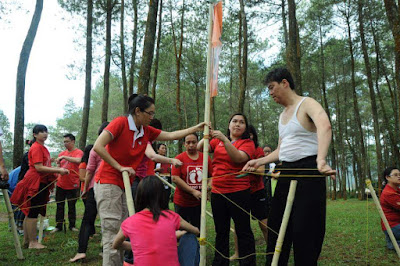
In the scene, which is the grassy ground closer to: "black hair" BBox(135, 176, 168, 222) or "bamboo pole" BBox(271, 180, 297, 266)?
"bamboo pole" BBox(271, 180, 297, 266)

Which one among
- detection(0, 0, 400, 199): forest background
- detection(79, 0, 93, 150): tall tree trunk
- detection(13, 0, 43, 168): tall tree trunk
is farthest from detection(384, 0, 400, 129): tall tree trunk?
detection(79, 0, 93, 150): tall tree trunk

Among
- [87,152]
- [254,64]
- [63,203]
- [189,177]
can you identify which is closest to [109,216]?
[189,177]

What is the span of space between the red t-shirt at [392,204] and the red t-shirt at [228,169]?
2.71 meters

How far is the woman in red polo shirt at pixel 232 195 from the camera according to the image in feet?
11.6

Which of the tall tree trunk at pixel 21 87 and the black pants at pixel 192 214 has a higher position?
the tall tree trunk at pixel 21 87

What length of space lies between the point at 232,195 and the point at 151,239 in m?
1.47

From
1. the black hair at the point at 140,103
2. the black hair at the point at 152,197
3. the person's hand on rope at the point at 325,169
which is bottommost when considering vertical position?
the black hair at the point at 152,197

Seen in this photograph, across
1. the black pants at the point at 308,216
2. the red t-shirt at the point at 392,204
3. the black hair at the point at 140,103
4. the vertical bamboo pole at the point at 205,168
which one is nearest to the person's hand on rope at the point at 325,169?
the black pants at the point at 308,216

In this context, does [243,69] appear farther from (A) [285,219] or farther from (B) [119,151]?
(A) [285,219]

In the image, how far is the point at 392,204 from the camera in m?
4.99

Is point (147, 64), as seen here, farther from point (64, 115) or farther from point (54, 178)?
point (64, 115)

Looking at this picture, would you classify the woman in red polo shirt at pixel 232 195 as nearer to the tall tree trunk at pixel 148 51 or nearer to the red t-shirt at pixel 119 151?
the red t-shirt at pixel 119 151

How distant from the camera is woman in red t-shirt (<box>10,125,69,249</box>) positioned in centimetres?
506

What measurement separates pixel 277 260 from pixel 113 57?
15738mm
